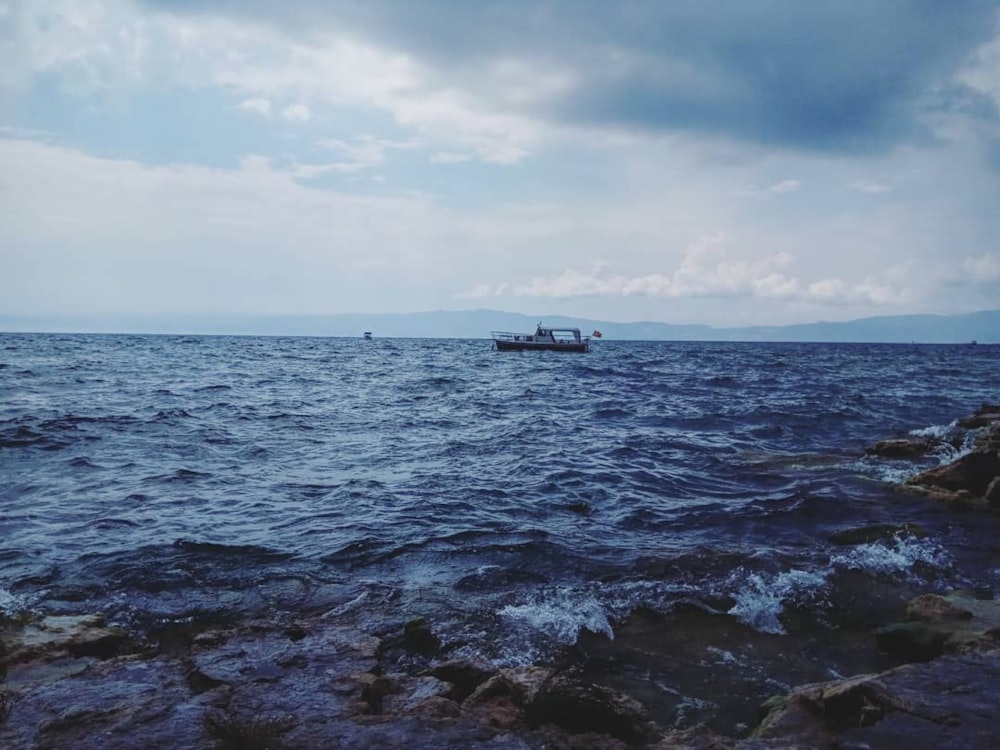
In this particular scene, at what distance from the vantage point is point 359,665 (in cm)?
597

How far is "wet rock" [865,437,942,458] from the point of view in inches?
716

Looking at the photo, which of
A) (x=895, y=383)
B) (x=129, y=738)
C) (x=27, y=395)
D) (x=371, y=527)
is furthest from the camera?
(x=895, y=383)

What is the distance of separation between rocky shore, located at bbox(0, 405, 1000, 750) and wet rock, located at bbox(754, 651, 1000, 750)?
14mm

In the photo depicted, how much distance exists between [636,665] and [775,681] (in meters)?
1.34

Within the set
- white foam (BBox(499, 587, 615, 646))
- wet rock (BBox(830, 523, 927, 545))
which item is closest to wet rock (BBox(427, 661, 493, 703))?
white foam (BBox(499, 587, 615, 646))

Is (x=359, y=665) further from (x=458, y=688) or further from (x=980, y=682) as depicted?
(x=980, y=682)

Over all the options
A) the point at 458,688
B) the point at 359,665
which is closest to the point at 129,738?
the point at 359,665

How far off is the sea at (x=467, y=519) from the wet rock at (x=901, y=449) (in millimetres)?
390

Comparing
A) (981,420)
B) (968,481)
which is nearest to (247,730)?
(968,481)

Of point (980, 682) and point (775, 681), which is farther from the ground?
point (980, 682)

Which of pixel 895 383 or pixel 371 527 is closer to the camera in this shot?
pixel 371 527

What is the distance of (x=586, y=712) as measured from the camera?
480 cm

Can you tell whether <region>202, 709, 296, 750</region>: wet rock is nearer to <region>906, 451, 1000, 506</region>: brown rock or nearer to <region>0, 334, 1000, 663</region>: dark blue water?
<region>0, 334, 1000, 663</region>: dark blue water

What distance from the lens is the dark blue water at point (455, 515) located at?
26.8 feet
